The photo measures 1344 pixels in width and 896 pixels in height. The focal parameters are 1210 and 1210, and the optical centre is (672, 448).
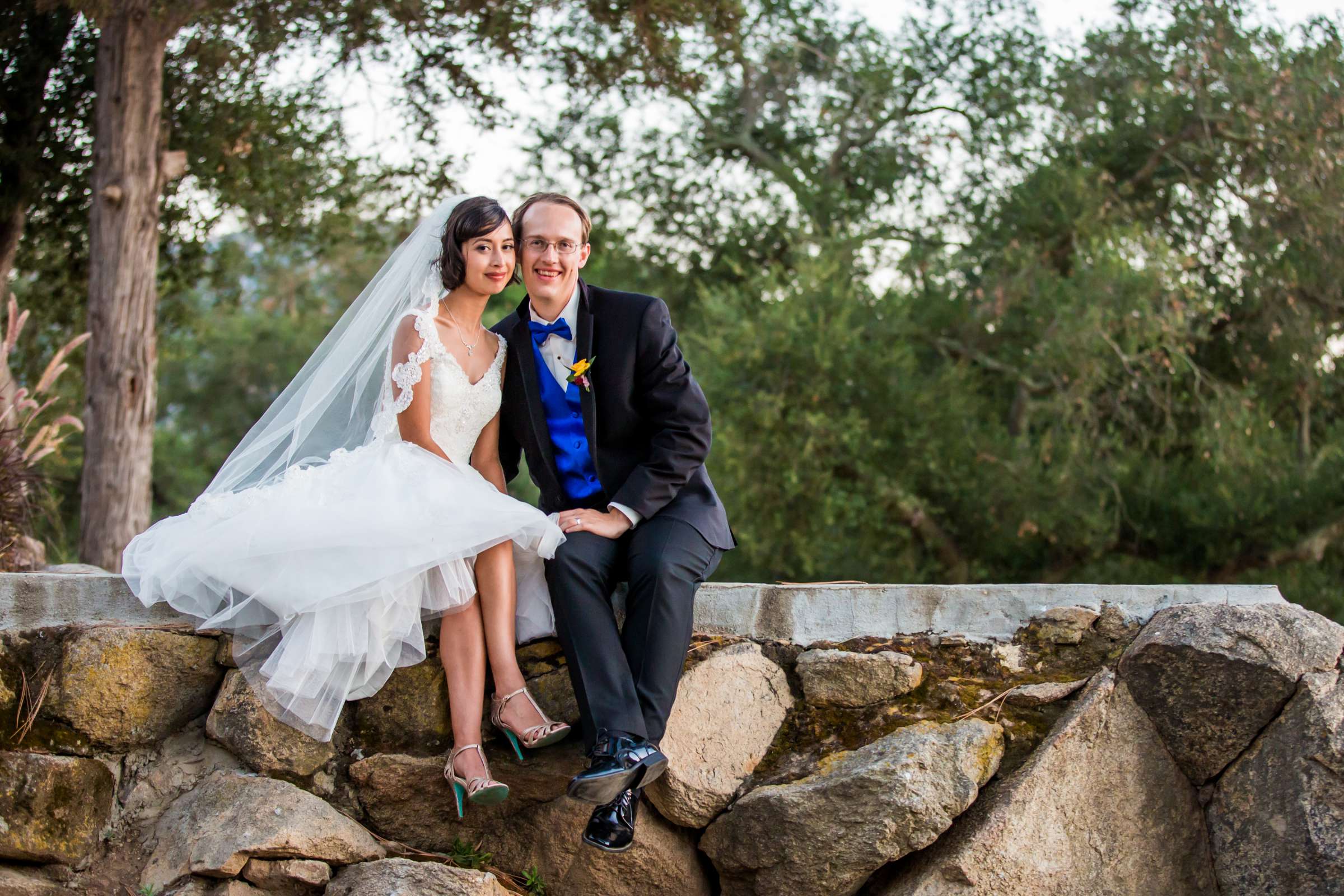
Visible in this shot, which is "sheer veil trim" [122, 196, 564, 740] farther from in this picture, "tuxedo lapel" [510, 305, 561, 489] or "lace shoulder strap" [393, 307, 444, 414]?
"tuxedo lapel" [510, 305, 561, 489]

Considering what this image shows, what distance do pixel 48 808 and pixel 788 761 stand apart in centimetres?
212

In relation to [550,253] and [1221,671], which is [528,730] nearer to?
[550,253]

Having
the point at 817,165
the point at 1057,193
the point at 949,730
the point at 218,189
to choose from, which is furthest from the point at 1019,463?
the point at 949,730

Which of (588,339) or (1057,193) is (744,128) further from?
(588,339)

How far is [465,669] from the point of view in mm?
3545

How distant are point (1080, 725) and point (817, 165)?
10.6m

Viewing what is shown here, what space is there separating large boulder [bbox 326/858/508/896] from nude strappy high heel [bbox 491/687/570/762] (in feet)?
1.22

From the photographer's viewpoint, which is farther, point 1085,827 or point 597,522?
point 597,522

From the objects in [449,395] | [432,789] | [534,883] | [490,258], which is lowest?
[534,883]

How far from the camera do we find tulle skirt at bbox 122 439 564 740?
339cm

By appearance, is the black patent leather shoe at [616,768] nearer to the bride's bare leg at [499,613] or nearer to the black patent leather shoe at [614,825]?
the black patent leather shoe at [614,825]

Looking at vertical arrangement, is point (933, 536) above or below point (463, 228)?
below

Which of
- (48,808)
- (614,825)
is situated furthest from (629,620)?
(48,808)

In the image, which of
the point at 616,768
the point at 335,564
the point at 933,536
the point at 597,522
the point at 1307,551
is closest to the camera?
the point at 616,768
